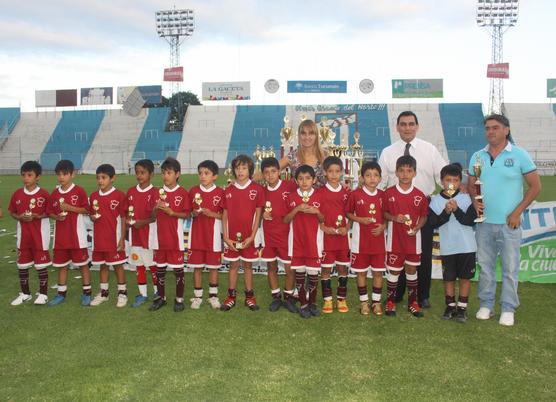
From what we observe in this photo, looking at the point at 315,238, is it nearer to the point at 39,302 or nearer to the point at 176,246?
the point at 176,246

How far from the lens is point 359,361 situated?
384 cm

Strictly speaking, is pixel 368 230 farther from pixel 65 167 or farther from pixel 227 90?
pixel 227 90

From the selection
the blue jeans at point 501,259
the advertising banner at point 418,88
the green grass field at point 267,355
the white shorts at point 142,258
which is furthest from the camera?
the advertising banner at point 418,88

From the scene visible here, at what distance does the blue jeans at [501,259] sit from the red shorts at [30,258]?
5.00 meters

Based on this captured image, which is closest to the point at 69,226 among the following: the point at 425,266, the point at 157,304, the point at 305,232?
the point at 157,304

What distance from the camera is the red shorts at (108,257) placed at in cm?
553

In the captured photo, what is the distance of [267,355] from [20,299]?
339 centimetres

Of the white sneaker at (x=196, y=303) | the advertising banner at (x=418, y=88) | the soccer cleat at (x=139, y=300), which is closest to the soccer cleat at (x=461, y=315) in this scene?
the white sneaker at (x=196, y=303)

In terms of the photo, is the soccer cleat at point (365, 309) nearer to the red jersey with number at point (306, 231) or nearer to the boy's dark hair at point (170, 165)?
the red jersey with number at point (306, 231)

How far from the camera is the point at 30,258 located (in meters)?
5.69

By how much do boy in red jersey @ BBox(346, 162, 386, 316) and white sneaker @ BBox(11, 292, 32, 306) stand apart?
3.92 meters

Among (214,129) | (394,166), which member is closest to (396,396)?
(394,166)

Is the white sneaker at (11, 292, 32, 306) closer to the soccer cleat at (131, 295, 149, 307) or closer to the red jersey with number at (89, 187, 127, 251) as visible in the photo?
the red jersey with number at (89, 187, 127, 251)

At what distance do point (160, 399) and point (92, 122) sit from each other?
48.7 m
